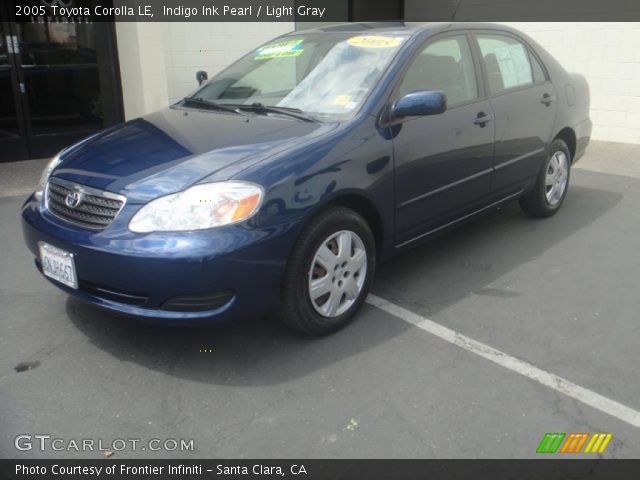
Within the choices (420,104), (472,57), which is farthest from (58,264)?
(472,57)

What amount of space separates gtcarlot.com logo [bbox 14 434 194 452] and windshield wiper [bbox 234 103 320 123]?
1893mm

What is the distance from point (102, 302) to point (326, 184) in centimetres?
127

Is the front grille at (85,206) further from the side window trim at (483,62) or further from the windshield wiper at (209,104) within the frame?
the side window trim at (483,62)

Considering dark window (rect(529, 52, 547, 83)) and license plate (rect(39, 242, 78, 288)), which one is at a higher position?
dark window (rect(529, 52, 547, 83))

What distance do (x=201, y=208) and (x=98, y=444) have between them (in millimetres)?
1115

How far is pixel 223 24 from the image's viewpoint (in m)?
8.75

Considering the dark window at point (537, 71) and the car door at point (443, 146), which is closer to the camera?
the car door at point (443, 146)

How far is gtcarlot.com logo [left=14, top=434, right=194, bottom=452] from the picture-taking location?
103 inches

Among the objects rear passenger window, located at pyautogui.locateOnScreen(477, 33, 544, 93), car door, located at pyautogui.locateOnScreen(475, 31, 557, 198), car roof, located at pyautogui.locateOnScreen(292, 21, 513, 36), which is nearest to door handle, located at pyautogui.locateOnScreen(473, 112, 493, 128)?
car door, located at pyautogui.locateOnScreen(475, 31, 557, 198)

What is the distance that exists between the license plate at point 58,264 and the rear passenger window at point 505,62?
3.08 m

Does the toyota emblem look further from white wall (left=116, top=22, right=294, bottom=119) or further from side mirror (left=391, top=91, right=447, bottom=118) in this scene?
white wall (left=116, top=22, right=294, bottom=119)

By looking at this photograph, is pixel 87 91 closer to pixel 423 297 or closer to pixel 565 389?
pixel 423 297

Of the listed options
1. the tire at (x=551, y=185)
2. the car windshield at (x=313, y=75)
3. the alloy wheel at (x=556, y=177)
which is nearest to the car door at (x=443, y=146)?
the car windshield at (x=313, y=75)

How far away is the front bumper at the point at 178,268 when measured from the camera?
2877 mm
